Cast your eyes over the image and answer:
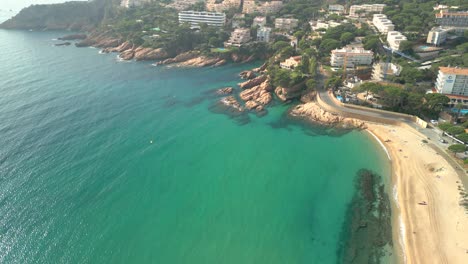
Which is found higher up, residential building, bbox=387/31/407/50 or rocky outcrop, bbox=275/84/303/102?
residential building, bbox=387/31/407/50

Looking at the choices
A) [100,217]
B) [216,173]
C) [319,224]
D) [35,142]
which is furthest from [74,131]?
[319,224]

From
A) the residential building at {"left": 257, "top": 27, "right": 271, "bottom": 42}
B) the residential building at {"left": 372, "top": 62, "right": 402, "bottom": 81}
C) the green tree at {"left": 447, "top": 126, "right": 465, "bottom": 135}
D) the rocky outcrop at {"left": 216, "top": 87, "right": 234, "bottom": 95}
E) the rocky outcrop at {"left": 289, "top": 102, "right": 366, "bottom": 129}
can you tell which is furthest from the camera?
the residential building at {"left": 257, "top": 27, "right": 271, "bottom": 42}

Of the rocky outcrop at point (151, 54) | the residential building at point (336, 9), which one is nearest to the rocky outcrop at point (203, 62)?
the rocky outcrop at point (151, 54)

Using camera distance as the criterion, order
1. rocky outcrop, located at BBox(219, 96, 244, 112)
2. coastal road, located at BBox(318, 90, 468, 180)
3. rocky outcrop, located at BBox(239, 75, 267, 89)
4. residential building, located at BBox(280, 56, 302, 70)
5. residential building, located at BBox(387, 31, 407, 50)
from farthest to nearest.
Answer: residential building, located at BBox(280, 56, 302, 70)
residential building, located at BBox(387, 31, 407, 50)
rocky outcrop, located at BBox(239, 75, 267, 89)
rocky outcrop, located at BBox(219, 96, 244, 112)
coastal road, located at BBox(318, 90, 468, 180)

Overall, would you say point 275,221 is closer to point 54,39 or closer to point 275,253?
point 275,253

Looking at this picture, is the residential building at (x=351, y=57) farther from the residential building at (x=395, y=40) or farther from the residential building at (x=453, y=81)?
the residential building at (x=453, y=81)

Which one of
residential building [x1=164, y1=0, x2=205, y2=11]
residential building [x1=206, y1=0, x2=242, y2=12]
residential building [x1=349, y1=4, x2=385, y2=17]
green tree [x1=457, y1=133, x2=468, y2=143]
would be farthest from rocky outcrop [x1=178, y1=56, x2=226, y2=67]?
residential building [x1=164, y1=0, x2=205, y2=11]

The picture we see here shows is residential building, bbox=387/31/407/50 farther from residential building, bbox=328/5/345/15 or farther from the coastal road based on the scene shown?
residential building, bbox=328/5/345/15
